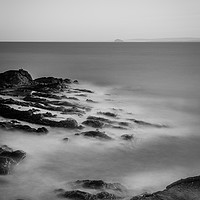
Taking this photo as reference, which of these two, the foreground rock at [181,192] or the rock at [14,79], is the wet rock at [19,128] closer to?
the foreground rock at [181,192]

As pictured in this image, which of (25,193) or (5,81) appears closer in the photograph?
(25,193)

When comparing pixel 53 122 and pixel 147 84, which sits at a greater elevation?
pixel 147 84

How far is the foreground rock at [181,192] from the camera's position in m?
6.88

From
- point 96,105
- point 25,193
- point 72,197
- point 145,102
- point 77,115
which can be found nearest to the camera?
point 72,197

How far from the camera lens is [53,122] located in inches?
602

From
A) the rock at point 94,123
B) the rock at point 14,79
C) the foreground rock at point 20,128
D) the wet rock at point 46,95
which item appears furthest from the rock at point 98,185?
the rock at point 14,79

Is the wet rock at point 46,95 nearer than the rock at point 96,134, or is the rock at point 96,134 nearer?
the rock at point 96,134

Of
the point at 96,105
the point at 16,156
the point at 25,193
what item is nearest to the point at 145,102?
the point at 96,105

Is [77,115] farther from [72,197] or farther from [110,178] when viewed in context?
[72,197]

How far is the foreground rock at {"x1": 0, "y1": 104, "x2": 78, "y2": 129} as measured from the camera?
15.2 m

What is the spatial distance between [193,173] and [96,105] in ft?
34.4

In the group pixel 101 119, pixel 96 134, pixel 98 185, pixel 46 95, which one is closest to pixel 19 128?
pixel 96 134

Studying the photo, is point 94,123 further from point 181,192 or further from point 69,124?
point 181,192

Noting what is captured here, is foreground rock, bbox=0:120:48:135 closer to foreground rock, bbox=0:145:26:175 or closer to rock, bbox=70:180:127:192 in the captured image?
foreground rock, bbox=0:145:26:175
